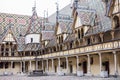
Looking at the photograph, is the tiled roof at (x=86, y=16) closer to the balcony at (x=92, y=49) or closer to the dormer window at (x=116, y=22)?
the balcony at (x=92, y=49)

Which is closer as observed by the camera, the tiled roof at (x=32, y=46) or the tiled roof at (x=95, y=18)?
the tiled roof at (x=95, y=18)

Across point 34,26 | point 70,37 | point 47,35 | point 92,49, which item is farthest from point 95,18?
point 34,26

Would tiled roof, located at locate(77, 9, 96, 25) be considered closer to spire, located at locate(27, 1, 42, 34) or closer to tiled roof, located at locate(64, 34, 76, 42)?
tiled roof, located at locate(64, 34, 76, 42)

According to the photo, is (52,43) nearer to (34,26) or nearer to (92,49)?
(34,26)

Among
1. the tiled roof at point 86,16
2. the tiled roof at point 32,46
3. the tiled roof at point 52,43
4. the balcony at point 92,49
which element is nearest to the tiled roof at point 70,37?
the balcony at point 92,49

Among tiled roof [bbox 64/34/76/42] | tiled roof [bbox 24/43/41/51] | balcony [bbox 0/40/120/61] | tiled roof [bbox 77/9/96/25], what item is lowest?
balcony [bbox 0/40/120/61]

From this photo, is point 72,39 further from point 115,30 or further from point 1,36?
point 1,36

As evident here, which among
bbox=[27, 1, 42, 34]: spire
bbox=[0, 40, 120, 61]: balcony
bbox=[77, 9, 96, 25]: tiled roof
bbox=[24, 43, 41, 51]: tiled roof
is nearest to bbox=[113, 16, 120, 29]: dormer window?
bbox=[0, 40, 120, 61]: balcony

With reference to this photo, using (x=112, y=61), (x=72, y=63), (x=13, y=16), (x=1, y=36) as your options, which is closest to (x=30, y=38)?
(x=1, y=36)

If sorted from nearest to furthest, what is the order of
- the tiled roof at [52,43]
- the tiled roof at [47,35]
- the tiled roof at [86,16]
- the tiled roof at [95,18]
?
the tiled roof at [95,18]
the tiled roof at [86,16]
the tiled roof at [52,43]
the tiled roof at [47,35]

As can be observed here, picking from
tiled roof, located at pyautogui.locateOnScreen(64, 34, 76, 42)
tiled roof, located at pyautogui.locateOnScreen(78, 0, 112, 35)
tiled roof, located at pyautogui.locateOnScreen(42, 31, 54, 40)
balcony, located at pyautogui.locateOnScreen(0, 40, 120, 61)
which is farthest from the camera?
tiled roof, located at pyautogui.locateOnScreen(42, 31, 54, 40)

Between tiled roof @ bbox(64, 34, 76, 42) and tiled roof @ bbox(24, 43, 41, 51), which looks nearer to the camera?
tiled roof @ bbox(64, 34, 76, 42)

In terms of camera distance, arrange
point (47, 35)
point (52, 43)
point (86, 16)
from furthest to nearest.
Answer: point (47, 35) → point (52, 43) → point (86, 16)

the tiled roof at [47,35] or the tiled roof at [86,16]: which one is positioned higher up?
the tiled roof at [86,16]
